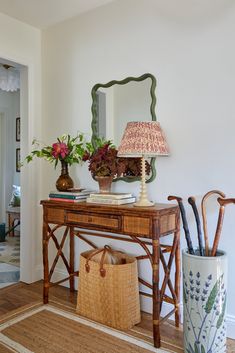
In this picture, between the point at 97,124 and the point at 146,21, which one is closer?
the point at 146,21

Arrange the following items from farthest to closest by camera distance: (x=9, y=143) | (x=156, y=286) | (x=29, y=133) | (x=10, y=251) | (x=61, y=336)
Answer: (x=9, y=143)
(x=10, y=251)
(x=29, y=133)
(x=61, y=336)
(x=156, y=286)

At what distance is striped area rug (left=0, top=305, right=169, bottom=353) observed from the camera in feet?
6.18

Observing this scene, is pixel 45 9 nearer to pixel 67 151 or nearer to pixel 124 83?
pixel 124 83

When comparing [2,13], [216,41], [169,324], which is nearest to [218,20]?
[216,41]

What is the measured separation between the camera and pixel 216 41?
2.05 metres

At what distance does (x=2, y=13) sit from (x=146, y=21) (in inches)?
52.9

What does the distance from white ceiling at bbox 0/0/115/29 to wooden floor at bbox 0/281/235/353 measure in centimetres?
250

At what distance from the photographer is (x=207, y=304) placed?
5.55 feet

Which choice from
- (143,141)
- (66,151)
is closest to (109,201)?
(143,141)

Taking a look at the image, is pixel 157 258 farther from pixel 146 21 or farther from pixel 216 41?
pixel 146 21

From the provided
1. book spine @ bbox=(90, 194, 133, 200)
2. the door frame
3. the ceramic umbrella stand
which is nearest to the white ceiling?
the door frame

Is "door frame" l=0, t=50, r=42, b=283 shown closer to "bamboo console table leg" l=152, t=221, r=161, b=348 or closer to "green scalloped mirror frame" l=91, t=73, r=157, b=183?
"green scalloped mirror frame" l=91, t=73, r=157, b=183

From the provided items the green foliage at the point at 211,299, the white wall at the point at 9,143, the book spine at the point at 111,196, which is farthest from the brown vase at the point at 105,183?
the white wall at the point at 9,143

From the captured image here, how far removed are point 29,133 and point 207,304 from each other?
7.17 ft
